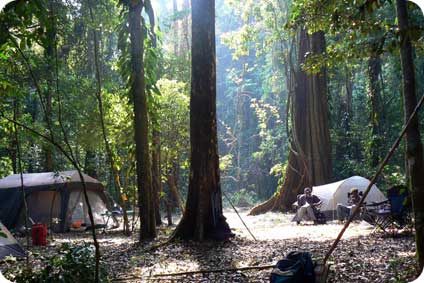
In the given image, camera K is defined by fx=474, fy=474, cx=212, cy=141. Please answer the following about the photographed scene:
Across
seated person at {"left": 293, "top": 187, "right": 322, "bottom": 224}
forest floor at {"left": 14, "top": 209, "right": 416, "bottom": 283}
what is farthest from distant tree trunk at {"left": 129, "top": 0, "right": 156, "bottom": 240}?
seated person at {"left": 293, "top": 187, "right": 322, "bottom": 224}

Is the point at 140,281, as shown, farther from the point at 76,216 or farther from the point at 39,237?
the point at 76,216

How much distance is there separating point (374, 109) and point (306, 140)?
2619 mm

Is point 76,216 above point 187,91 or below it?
below

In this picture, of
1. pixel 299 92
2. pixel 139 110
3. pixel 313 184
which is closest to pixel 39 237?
pixel 139 110

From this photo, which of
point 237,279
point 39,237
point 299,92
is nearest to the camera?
point 237,279

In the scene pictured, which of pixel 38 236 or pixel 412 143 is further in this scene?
pixel 38 236

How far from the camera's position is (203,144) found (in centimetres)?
773

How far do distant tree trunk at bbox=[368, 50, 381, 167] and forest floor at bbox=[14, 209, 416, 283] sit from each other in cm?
717

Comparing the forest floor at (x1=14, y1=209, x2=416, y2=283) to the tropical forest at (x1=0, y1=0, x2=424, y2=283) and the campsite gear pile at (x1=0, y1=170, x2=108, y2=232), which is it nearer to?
the tropical forest at (x1=0, y1=0, x2=424, y2=283)

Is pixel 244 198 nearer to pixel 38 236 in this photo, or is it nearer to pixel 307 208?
pixel 307 208

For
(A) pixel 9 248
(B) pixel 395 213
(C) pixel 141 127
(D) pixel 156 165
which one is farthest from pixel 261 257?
(D) pixel 156 165

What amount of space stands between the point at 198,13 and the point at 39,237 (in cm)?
541

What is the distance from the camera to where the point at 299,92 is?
51.5 ft

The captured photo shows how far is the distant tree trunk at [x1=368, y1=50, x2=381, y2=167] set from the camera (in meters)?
15.3
